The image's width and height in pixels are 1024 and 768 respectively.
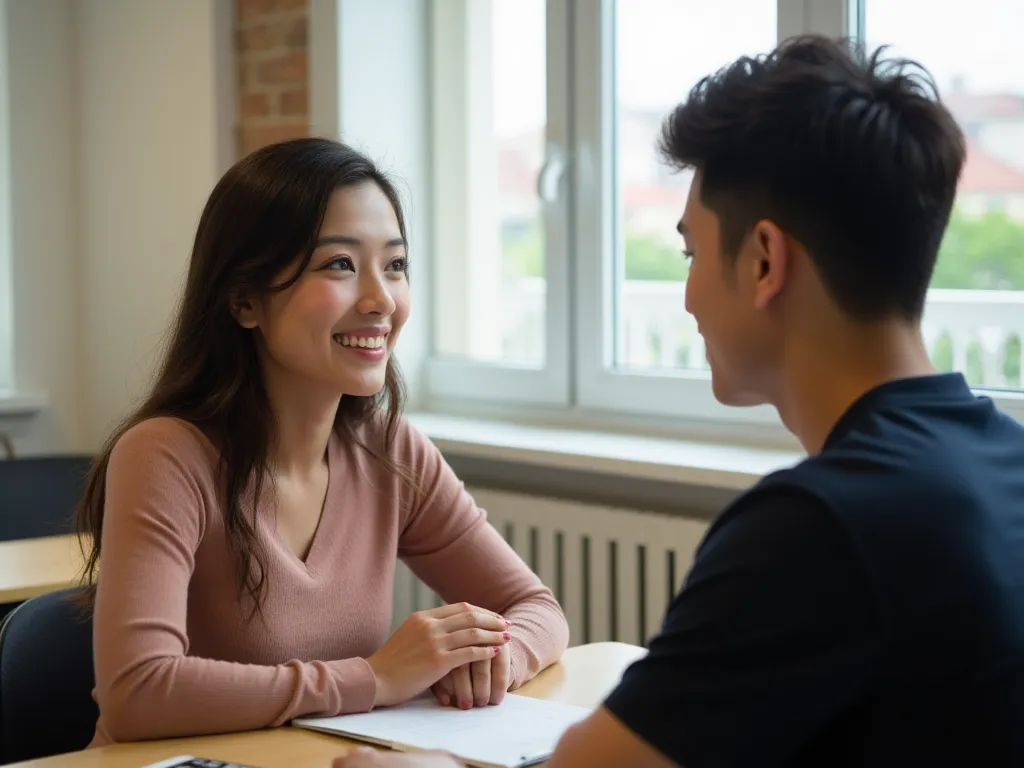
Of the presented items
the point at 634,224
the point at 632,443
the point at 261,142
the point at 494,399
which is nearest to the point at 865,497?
the point at 632,443

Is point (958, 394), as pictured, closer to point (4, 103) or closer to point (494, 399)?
point (494, 399)

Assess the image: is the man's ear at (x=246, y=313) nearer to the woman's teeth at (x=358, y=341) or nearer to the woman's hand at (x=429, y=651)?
the woman's teeth at (x=358, y=341)

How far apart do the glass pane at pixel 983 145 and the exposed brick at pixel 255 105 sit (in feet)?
5.30

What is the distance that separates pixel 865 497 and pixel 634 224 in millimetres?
2075

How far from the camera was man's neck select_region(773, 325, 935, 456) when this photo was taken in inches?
41.8

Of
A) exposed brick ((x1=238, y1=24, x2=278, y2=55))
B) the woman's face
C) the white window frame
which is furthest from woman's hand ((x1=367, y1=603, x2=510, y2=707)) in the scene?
exposed brick ((x1=238, y1=24, x2=278, y2=55))

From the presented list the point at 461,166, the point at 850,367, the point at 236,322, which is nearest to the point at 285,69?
the point at 461,166

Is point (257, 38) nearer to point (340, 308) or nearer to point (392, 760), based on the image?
point (340, 308)

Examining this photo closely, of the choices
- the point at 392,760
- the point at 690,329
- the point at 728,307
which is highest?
Result: the point at 728,307

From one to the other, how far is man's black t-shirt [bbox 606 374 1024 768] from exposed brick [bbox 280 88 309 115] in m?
2.56

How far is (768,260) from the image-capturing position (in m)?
1.07

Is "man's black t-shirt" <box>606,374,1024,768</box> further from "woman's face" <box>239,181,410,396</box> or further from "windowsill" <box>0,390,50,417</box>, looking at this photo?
"windowsill" <box>0,390,50,417</box>

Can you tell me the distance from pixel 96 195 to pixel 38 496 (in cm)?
130

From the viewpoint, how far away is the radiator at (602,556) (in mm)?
2561
